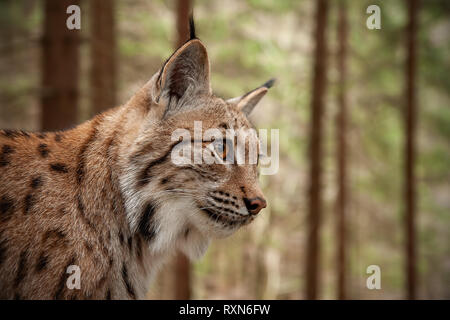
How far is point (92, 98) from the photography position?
7074 mm

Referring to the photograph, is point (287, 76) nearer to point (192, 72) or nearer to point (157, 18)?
point (157, 18)

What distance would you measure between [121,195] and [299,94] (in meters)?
11.1

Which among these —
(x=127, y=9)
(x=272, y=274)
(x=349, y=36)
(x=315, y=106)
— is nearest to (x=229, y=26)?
(x=127, y=9)

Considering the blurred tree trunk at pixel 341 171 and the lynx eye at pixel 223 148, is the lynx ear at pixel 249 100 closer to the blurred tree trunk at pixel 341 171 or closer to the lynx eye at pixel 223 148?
the lynx eye at pixel 223 148

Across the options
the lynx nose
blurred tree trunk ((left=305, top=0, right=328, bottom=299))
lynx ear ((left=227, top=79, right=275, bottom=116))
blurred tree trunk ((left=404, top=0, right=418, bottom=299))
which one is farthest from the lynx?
blurred tree trunk ((left=404, top=0, right=418, bottom=299))

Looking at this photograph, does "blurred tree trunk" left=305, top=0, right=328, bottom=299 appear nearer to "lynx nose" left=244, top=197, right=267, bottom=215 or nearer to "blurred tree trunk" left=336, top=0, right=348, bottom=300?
"blurred tree trunk" left=336, top=0, right=348, bottom=300

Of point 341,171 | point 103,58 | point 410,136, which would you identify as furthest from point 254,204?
point 341,171

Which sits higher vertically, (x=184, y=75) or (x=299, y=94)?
(x=299, y=94)

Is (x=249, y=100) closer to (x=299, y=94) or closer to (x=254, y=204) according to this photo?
(x=254, y=204)

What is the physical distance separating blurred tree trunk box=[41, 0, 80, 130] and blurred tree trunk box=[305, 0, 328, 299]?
574 cm

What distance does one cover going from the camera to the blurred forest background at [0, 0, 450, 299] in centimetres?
709

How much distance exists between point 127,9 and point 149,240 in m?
8.06

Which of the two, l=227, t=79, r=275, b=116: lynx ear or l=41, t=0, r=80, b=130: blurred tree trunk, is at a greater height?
l=41, t=0, r=80, b=130: blurred tree trunk

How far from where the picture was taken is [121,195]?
2881 millimetres
